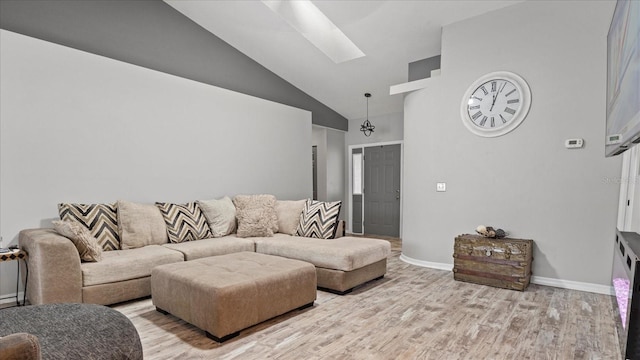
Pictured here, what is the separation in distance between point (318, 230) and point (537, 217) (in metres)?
2.39

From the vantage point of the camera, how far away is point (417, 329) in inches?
93.1

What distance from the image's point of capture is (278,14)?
434cm

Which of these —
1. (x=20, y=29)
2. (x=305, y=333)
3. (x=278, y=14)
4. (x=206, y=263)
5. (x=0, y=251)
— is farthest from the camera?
(x=278, y=14)

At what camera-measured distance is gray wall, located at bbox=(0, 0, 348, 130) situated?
3.34m

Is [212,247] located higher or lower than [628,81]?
lower

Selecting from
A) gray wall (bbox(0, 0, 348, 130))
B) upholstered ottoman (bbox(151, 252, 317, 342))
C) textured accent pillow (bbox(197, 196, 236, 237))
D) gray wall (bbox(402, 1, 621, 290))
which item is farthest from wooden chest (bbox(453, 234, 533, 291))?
gray wall (bbox(0, 0, 348, 130))

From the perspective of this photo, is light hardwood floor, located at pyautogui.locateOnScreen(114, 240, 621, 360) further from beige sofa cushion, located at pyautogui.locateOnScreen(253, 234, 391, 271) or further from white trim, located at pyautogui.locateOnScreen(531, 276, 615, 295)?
beige sofa cushion, located at pyautogui.locateOnScreen(253, 234, 391, 271)

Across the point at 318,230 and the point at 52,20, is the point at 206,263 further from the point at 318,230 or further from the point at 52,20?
the point at 52,20

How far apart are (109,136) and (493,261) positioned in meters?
4.34

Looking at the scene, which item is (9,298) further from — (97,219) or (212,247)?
(212,247)

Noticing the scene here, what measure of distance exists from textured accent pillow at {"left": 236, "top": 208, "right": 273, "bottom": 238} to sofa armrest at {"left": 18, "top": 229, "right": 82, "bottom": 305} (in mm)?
1767

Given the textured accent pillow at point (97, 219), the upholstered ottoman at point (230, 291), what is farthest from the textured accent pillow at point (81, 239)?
the upholstered ottoman at point (230, 291)

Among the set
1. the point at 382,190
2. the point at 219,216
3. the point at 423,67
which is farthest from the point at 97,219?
the point at 382,190

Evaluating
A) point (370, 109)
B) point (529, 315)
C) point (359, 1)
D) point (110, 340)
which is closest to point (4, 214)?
point (110, 340)
